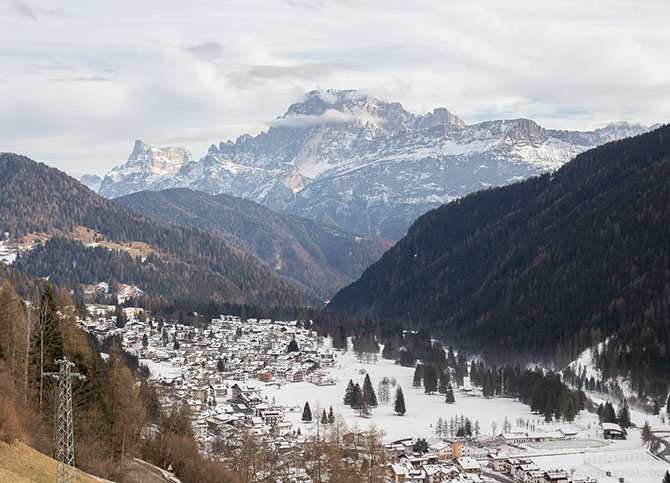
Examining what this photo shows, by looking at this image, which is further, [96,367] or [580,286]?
[580,286]

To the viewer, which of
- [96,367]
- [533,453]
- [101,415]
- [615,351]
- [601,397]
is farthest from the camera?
[615,351]

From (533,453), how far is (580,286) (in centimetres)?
10114

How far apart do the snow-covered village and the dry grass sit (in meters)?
32.2

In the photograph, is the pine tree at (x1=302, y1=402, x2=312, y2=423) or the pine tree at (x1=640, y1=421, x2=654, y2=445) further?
the pine tree at (x1=302, y1=402, x2=312, y2=423)

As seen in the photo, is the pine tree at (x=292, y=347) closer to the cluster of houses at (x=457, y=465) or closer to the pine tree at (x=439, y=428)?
the pine tree at (x=439, y=428)

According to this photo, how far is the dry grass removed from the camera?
117 feet

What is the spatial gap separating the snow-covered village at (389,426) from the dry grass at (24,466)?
32221mm

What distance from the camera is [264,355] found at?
176750 mm

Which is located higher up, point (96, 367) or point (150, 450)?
point (96, 367)

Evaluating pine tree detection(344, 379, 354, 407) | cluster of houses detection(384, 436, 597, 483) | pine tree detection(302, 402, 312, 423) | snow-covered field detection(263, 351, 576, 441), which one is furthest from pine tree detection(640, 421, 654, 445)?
pine tree detection(302, 402, 312, 423)

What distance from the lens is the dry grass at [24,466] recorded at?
35781 millimetres

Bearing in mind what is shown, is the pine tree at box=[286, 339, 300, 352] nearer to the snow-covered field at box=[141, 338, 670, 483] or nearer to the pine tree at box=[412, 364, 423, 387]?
the snow-covered field at box=[141, 338, 670, 483]

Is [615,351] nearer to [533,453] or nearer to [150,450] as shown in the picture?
[533,453]

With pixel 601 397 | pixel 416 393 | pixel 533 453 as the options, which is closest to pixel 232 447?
pixel 533 453
